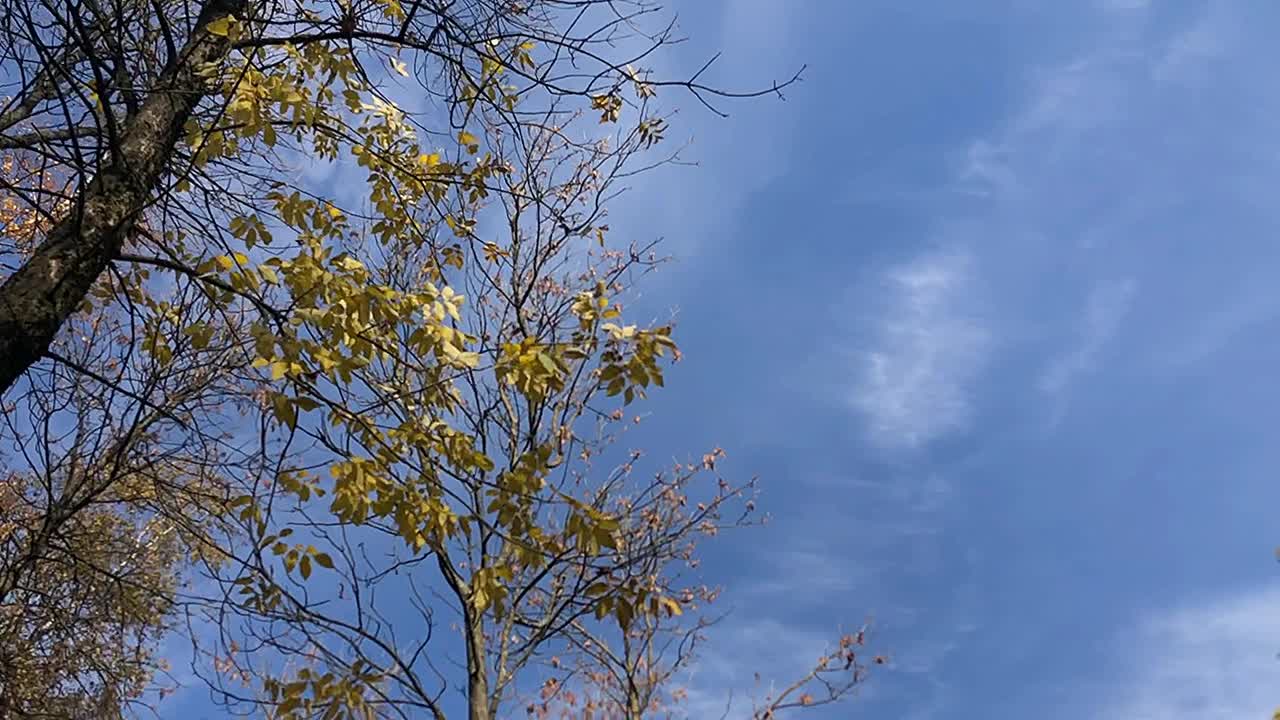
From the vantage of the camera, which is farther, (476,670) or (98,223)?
(476,670)

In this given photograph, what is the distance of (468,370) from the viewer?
13.4 ft

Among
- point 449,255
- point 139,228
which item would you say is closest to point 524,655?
point 449,255

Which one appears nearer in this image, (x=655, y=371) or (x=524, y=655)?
(x=655, y=371)

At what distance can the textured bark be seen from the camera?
3.89 m

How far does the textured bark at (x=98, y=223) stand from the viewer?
389 cm

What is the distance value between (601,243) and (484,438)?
1845 mm

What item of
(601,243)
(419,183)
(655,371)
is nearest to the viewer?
(655,371)

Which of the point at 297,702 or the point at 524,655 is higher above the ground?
the point at 524,655

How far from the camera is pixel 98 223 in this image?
4168 mm

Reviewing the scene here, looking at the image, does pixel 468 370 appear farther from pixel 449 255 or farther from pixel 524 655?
pixel 524 655

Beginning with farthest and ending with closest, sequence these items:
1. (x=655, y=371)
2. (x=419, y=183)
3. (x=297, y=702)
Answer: (x=419, y=183) < (x=297, y=702) < (x=655, y=371)

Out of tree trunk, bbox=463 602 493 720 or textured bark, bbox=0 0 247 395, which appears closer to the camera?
textured bark, bbox=0 0 247 395

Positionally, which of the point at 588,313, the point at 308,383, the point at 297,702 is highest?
the point at 588,313

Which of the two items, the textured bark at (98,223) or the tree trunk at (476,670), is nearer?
the textured bark at (98,223)
